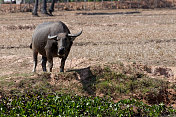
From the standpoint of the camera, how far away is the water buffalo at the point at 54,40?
9641mm

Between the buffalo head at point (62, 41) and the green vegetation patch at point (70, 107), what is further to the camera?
the buffalo head at point (62, 41)

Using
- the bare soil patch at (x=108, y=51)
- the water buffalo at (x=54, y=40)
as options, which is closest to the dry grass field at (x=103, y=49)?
the bare soil patch at (x=108, y=51)

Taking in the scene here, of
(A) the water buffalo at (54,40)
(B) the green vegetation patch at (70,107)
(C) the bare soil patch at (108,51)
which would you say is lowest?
(B) the green vegetation patch at (70,107)

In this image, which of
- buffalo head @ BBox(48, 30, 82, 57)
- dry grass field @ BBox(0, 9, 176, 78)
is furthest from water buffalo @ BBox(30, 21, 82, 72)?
dry grass field @ BBox(0, 9, 176, 78)

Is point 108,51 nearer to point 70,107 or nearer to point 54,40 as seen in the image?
point 54,40

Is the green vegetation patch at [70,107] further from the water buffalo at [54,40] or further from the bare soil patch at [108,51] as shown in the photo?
the water buffalo at [54,40]

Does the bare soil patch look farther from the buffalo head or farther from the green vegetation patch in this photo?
the green vegetation patch

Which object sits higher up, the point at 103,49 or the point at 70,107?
the point at 103,49

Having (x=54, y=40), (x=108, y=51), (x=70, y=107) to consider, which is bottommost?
(x=70, y=107)

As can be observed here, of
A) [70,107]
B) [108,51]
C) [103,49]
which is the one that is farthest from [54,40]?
[103,49]

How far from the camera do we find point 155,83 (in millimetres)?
10211

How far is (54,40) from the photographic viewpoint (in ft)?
32.7

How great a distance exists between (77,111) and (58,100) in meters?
0.62

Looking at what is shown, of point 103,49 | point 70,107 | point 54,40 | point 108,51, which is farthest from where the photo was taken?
point 103,49
